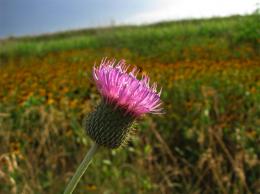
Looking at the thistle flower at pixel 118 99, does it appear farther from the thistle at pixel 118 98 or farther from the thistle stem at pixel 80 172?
the thistle stem at pixel 80 172

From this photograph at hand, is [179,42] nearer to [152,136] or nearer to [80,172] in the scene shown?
[152,136]

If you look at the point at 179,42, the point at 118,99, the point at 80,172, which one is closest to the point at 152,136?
the point at 118,99

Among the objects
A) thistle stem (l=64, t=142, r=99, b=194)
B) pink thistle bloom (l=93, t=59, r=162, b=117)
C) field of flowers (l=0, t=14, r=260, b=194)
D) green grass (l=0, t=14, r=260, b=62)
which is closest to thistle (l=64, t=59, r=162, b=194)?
pink thistle bloom (l=93, t=59, r=162, b=117)

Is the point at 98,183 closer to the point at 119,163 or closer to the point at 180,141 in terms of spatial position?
the point at 119,163

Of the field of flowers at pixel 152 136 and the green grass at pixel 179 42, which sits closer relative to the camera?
the field of flowers at pixel 152 136

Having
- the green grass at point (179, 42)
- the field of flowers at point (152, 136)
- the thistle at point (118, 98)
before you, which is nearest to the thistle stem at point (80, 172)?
the thistle at point (118, 98)
